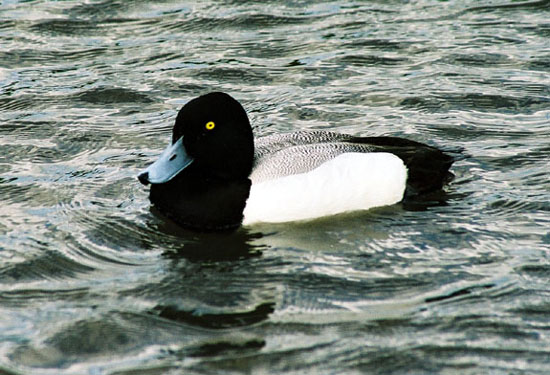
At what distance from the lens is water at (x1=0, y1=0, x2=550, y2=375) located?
5539 millimetres

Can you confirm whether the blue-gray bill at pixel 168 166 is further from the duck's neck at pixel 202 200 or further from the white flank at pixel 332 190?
the white flank at pixel 332 190

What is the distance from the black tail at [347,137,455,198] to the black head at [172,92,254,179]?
2.93 ft

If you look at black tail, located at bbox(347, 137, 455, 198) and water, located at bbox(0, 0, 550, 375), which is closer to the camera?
water, located at bbox(0, 0, 550, 375)

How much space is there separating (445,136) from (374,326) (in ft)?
11.5

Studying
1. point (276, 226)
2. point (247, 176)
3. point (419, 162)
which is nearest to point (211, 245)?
point (276, 226)

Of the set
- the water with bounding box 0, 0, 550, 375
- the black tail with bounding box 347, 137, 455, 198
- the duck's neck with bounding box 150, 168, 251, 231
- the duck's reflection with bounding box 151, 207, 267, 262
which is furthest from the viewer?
the black tail with bounding box 347, 137, 455, 198

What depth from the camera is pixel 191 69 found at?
10.5m

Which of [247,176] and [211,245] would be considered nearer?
[211,245]

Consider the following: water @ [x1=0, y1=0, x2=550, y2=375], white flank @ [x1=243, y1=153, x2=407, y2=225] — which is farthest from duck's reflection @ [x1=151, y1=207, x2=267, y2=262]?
white flank @ [x1=243, y1=153, x2=407, y2=225]

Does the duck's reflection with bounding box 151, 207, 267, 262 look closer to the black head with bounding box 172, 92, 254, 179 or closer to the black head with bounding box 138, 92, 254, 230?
the black head with bounding box 138, 92, 254, 230

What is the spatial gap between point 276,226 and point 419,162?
1240mm

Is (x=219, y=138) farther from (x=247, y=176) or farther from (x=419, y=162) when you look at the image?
(x=419, y=162)

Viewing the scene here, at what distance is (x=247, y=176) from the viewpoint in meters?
7.25

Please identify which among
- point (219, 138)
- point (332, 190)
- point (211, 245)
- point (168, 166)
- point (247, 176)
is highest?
point (219, 138)
